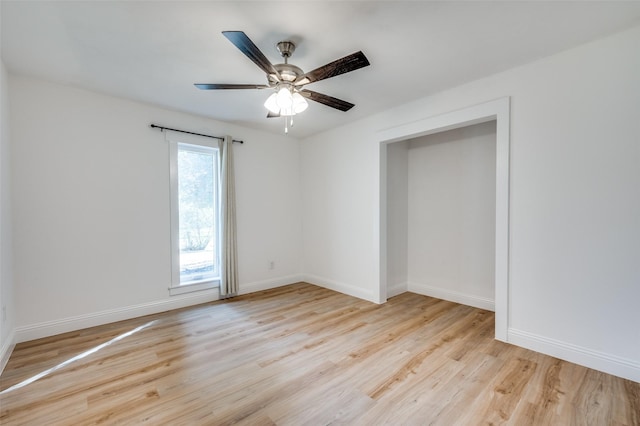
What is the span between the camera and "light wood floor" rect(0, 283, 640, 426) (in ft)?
5.74

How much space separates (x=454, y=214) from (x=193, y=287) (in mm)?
3753

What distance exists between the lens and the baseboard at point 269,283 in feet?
14.2

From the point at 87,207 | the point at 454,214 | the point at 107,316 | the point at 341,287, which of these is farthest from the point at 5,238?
the point at 454,214

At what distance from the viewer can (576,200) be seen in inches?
89.5

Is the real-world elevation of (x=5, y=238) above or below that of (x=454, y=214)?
below

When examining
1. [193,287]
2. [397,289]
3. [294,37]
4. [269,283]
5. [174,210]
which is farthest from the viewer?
[269,283]

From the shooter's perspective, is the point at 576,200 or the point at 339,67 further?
the point at 576,200

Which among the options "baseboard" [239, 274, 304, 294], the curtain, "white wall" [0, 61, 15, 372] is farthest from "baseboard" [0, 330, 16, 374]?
"baseboard" [239, 274, 304, 294]

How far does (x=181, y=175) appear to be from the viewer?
3.77 metres

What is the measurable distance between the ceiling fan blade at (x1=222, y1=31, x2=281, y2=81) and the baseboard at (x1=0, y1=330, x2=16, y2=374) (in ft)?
10.1

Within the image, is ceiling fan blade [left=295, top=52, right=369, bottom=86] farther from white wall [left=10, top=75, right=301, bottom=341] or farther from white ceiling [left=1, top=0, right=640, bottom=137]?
white wall [left=10, top=75, right=301, bottom=341]

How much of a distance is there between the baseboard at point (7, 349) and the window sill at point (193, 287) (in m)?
1.38

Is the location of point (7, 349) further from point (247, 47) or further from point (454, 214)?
point (454, 214)

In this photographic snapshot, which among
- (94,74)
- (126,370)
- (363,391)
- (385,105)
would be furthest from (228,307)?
(385,105)
